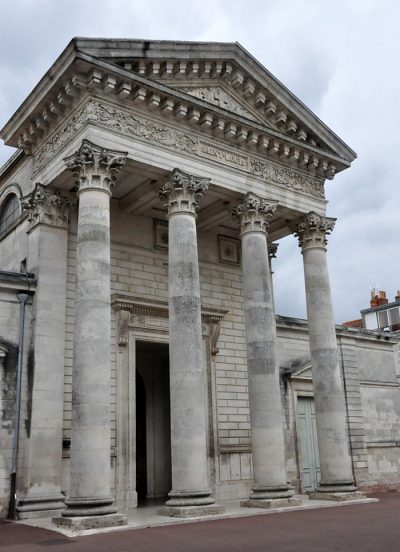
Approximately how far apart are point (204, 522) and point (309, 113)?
1515cm

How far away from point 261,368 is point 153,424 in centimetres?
676

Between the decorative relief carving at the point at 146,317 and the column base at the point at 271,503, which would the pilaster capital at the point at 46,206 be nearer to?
the decorative relief carving at the point at 146,317

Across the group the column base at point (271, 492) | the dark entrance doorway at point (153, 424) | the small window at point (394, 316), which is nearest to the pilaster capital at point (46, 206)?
the dark entrance doorway at point (153, 424)

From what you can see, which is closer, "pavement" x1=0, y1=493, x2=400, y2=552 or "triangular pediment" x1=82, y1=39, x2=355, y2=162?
"pavement" x1=0, y1=493, x2=400, y2=552

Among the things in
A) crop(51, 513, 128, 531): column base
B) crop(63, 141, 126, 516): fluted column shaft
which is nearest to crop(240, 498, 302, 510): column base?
crop(51, 513, 128, 531): column base

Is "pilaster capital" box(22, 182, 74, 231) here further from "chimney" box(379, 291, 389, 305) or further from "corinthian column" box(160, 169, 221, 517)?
"chimney" box(379, 291, 389, 305)

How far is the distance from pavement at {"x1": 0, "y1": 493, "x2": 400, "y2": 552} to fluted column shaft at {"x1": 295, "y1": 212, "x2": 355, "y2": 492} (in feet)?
14.1

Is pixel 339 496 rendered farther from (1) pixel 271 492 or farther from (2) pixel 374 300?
(2) pixel 374 300

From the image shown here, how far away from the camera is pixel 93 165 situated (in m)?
17.1

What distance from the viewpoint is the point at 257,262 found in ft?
66.6

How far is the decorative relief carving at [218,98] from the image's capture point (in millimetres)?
20545

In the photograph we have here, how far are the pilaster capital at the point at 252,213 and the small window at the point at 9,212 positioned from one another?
26.5ft

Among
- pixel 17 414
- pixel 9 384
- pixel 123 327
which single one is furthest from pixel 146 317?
pixel 17 414

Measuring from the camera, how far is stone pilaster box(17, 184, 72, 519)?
17.1m
